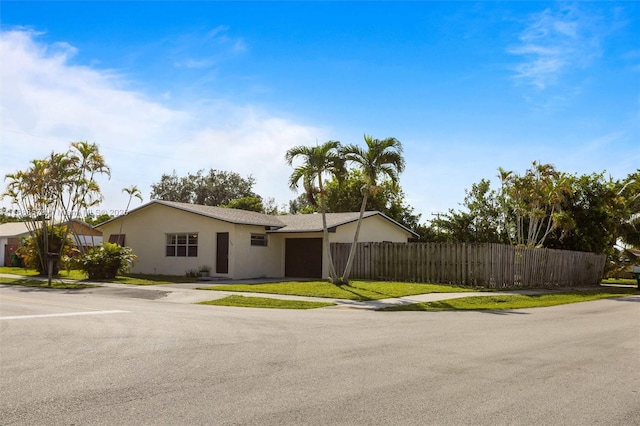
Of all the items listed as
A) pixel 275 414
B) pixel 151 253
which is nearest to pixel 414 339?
pixel 275 414

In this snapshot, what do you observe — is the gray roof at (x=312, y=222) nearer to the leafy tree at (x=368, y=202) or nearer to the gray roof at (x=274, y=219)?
the gray roof at (x=274, y=219)

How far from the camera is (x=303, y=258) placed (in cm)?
3047

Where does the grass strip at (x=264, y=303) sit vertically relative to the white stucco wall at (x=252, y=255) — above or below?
below

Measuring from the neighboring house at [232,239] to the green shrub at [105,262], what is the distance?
3.58m

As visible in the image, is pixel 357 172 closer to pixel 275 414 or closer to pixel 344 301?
pixel 344 301

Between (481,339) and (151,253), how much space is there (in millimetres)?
24918

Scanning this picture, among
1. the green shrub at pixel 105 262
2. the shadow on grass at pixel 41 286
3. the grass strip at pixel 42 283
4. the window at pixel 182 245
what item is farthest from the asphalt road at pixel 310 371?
Answer: the window at pixel 182 245

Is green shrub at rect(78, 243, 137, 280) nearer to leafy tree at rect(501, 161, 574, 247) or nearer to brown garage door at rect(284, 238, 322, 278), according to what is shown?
brown garage door at rect(284, 238, 322, 278)

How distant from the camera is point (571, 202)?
1423 inches

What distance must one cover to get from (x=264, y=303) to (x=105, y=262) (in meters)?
13.1

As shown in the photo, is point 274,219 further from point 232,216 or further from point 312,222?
point 232,216

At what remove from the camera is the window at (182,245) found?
99.4ft

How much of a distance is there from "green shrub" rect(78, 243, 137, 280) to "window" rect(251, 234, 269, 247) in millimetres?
6274

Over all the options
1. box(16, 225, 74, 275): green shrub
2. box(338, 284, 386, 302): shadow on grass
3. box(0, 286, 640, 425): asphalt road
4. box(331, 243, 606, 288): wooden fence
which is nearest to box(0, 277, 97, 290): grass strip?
box(16, 225, 74, 275): green shrub
